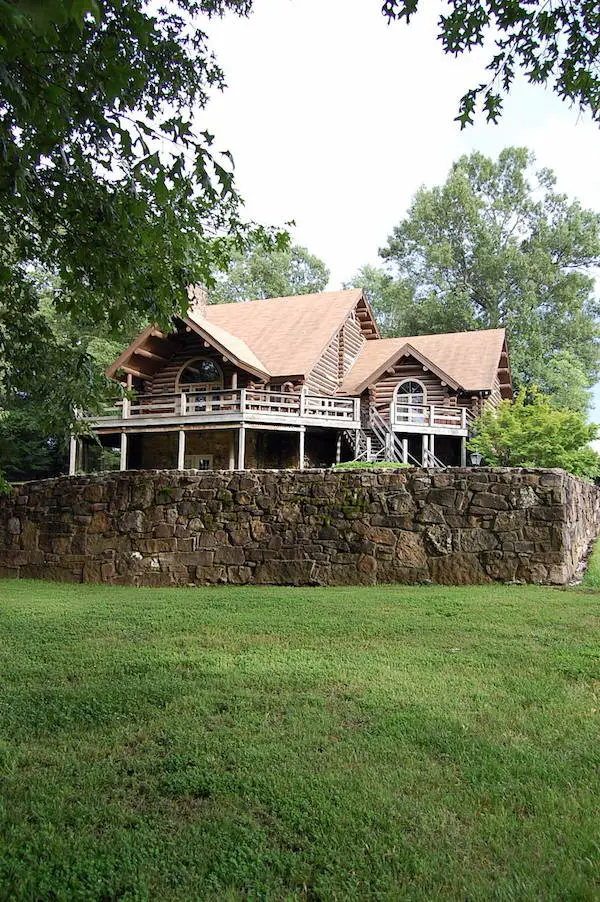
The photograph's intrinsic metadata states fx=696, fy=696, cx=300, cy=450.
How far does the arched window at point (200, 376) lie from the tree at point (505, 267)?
1603 cm

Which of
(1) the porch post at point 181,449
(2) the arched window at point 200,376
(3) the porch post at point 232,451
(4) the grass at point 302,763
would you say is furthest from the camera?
(2) the arched window at point 200,376

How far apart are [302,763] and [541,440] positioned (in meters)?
19.3

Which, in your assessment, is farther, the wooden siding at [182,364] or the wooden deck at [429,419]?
the wooden siding at [182,364]

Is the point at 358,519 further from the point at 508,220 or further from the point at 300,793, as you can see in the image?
the point at 508,220

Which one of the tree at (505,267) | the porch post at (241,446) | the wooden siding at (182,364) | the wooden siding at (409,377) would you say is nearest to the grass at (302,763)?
the porch post at (241,446)

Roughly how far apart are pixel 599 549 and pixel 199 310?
18.2m

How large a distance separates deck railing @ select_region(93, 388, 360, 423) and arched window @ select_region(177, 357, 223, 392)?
444 mm

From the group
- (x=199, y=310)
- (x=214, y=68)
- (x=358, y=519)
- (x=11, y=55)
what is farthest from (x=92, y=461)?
(x=11, y=55)

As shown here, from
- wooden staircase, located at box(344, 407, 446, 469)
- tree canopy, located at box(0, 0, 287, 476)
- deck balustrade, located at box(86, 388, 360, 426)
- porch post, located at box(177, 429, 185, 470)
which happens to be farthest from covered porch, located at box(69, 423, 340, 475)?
tree canopy, located at box(0, 0, 287, 476)

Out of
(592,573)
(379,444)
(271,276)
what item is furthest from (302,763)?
(271,276)

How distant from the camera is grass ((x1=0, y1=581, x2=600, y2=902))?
2945 mm

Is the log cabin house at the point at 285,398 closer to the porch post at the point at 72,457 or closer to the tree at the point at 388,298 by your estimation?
the porch post at the point at 72,457

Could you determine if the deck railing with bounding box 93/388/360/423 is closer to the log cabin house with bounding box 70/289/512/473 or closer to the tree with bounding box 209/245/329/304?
the log cabin house with bounding box 70/289/512/473

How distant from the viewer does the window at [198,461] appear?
24734 millimetres
